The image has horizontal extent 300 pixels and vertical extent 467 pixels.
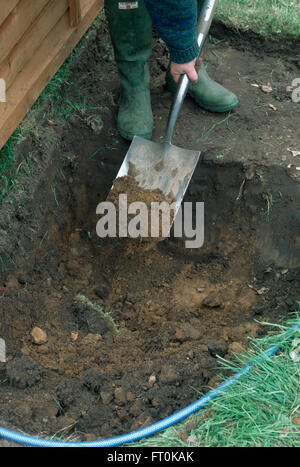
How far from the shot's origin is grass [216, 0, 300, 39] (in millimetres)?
3906

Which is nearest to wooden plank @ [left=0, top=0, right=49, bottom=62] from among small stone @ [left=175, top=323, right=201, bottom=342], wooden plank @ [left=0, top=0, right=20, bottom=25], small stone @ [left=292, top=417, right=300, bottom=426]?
wooden plank @ [left=0, top=0, right=20, bottom=25]

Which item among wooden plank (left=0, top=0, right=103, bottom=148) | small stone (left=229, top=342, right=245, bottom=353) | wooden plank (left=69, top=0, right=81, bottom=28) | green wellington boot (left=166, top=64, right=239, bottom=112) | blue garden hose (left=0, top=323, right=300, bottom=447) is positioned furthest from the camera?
green wellington boot (left=166, top=64, right=239, bottom=112)

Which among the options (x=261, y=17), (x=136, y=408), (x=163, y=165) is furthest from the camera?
(x=261, y=17)

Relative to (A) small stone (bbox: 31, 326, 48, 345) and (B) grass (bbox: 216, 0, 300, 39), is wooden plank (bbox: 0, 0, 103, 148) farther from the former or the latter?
(B) grass (bbox: 216, 0, 300, 39)

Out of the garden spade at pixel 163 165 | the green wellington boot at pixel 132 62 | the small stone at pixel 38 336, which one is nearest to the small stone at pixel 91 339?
the small stone at pixel 38 336

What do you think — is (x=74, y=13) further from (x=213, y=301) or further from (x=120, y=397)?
(x=120, y=397)

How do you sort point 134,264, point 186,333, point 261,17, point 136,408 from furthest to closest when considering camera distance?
point 261,17, point 134,264, point 186,333, point 136,408

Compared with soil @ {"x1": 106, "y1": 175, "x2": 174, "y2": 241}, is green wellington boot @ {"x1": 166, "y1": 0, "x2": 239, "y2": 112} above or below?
above

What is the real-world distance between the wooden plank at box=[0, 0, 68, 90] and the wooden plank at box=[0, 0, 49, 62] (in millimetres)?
50

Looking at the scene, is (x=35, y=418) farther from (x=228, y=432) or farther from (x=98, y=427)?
(x=228, y=432)

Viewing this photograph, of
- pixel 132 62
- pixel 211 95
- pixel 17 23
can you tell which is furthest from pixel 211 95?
pixel 17 23

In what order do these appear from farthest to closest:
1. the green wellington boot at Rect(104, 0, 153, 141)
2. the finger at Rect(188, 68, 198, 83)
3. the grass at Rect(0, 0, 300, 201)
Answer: the green wellington boot at Rect(104, 0, 153, 141)
the grass at Rect(0, 0, 300, 201)
the finger at Rect(188, 68, 198, 83)

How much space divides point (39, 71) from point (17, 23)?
1.15ft

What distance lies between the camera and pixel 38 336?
2.62 meters
